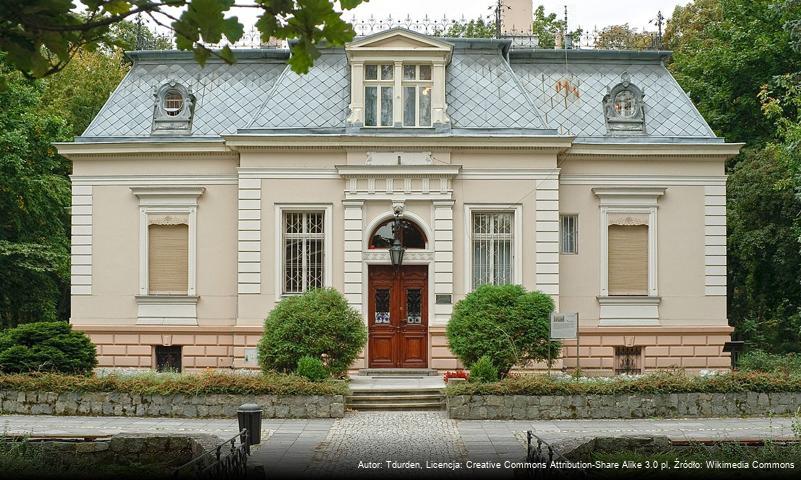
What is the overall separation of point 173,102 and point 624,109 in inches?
444

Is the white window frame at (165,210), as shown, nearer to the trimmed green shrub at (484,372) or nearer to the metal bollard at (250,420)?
the trimmed green shrub at (484,372)

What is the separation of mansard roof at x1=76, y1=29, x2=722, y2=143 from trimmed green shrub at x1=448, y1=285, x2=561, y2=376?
187 inches

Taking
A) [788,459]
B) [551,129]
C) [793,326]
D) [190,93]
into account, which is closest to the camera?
[788,459]

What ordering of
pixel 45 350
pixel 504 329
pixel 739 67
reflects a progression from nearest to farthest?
pixel 45 350
pixel 504 329
pixel 739 67

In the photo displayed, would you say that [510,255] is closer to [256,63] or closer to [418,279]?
[418,279]

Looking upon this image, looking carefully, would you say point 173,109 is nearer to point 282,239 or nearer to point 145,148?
point 145,148

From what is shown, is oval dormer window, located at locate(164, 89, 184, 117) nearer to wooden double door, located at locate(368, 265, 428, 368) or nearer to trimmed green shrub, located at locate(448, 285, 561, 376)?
wooden double door, located at locate(368, 265, 428, 368)

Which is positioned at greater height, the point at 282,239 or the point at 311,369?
the point at 282,239

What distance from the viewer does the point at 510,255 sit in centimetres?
2541

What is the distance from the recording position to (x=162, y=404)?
62.7ft

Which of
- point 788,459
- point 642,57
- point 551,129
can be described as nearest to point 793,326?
point 642,57

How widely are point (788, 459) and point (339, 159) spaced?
15004 millimetres

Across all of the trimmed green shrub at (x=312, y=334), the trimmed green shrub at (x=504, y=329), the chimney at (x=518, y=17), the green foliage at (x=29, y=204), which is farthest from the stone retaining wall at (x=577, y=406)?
the green foliage at (x=29, y=204)

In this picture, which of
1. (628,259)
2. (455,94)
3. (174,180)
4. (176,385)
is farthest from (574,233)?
(176,385)
